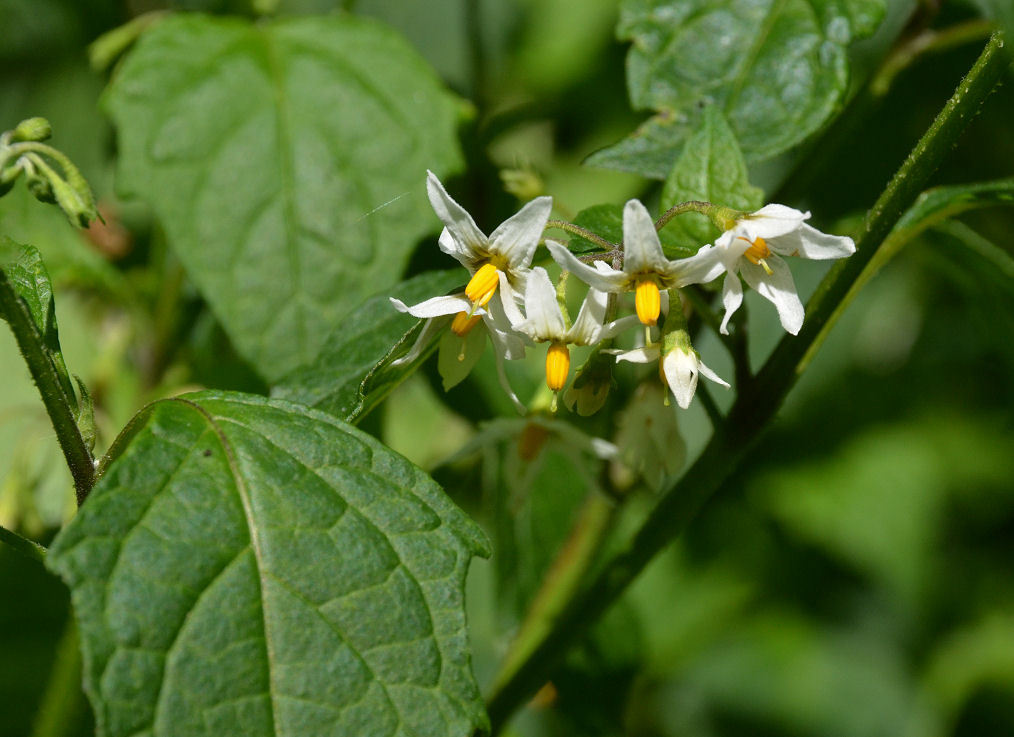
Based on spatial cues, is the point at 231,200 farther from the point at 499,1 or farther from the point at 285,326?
the point at 499,1

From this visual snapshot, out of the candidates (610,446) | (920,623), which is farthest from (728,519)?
(610,446)

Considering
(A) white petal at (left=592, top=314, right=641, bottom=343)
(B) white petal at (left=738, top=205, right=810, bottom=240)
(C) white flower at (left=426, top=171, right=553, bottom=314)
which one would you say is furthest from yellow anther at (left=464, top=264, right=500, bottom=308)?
(B) white petal at (left=738, top=205, right=810, bottom=240)

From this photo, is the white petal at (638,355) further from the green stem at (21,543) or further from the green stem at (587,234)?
the green stem at (21,543)

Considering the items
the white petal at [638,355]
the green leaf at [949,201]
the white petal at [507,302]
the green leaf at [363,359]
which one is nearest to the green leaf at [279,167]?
the green leaf at [363,359]

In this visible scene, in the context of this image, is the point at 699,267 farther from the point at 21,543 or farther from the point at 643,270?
the point at 21,543

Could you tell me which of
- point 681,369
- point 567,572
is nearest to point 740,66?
point 681,369

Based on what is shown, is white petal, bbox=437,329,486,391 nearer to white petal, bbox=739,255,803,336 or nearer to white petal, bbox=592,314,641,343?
white petal, bbox=592,314,641,343
